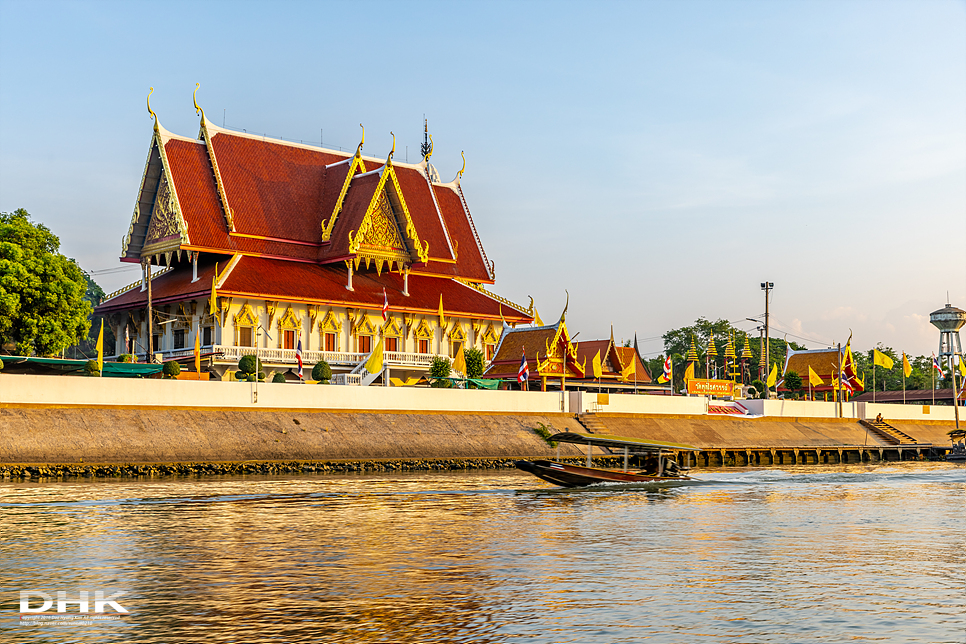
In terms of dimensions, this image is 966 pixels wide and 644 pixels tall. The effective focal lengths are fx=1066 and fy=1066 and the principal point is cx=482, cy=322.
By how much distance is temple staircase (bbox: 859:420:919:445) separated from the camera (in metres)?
67.4

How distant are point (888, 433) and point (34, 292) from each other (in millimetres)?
51631

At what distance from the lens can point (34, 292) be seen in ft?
160

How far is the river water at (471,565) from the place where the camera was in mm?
13602

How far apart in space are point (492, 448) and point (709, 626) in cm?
3383

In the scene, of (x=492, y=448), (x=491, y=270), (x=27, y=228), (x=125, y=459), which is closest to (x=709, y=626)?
(x=125, y=459)

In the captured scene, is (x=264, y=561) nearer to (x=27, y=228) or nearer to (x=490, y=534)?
(x=490, y=534)

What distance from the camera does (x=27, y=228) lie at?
49.2 m

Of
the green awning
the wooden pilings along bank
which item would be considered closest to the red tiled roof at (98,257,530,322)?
the green awning

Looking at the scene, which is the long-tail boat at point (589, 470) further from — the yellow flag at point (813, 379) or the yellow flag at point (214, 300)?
the yellow flag at point (813, 379)

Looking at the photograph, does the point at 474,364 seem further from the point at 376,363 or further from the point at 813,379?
the point at 813,379

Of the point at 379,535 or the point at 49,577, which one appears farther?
the point at 379,535

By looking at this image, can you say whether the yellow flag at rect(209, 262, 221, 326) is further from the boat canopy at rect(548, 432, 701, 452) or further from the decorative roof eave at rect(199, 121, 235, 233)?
the boat canopy at rect(548, 432, 701, 452)

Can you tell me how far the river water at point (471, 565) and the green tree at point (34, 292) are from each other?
1856 cm

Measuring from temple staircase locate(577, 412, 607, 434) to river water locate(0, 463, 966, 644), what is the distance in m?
20.8
